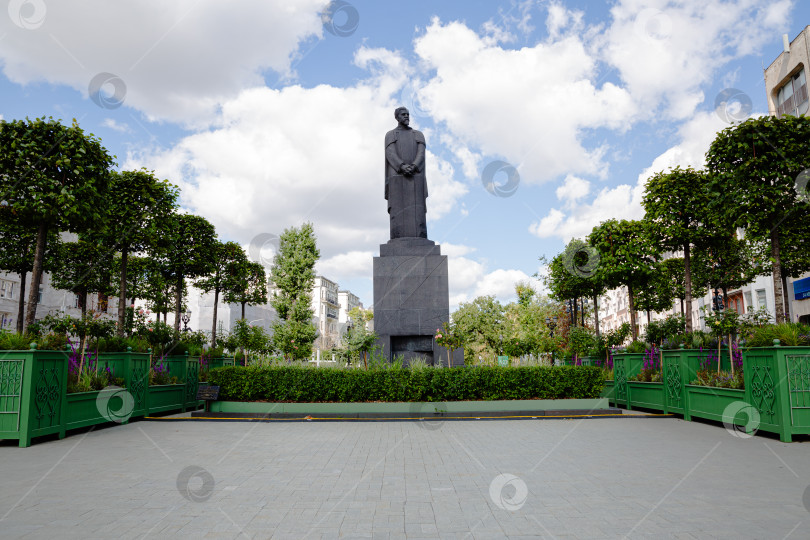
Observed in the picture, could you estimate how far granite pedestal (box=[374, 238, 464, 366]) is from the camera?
14570 millimetres

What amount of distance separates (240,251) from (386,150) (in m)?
20.0

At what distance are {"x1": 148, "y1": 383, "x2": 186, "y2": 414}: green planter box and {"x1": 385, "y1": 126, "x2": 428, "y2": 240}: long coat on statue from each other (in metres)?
7.52

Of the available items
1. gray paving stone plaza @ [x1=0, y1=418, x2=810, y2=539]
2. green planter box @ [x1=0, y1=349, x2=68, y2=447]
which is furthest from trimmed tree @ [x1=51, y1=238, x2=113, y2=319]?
gray paving stone plaza @ [x1=0, y1=418, x2=810, y2=539]

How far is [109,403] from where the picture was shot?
11.3 m

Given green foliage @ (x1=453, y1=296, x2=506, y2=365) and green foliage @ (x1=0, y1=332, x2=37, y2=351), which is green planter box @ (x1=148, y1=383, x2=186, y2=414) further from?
green foliage @ (x1=453, y1=296, x2=506, y2=365)

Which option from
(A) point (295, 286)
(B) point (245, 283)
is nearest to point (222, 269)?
(B) point (245, 283)

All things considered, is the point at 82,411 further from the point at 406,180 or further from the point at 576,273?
the point at 576,273

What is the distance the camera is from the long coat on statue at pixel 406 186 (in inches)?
637

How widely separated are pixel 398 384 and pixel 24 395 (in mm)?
7355

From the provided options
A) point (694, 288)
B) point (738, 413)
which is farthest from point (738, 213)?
point (694, 288)

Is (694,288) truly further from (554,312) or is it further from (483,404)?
(483,404)

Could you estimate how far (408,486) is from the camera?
5766mm

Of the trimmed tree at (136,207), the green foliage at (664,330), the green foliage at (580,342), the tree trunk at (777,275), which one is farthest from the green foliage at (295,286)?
the tree trunk at (777,275)

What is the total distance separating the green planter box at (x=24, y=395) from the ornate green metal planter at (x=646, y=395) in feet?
43.6
